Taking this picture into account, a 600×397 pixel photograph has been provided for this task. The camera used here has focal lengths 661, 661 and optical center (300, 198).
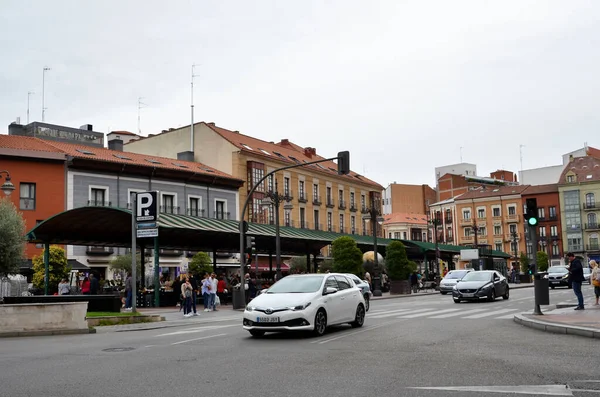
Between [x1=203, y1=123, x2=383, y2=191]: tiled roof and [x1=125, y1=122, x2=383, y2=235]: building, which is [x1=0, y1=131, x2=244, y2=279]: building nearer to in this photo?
[x1=125, y1=122, x2=383, y2=235]: building

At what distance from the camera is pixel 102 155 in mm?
53344

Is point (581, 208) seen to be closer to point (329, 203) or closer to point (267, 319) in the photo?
point (329, 203)

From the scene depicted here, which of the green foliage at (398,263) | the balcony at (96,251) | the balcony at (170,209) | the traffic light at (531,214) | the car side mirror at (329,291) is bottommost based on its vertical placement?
the car side mirror at (329,291)

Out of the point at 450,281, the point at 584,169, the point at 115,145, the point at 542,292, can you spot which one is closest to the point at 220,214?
the point at 115,145

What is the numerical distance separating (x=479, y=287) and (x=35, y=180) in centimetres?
3421

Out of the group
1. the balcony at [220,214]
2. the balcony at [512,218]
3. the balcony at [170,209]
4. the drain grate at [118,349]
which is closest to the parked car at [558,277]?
the balcony at [220,214]

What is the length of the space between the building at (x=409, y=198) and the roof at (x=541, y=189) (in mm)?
22373

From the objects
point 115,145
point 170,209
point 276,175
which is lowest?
point 170,209

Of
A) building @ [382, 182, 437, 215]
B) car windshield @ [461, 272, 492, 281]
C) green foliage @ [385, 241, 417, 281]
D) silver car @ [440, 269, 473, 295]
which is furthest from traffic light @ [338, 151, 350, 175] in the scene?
building @ [382, 182, 437, 215]

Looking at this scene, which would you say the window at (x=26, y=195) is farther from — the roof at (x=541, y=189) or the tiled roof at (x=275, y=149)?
the roof at (x=541, y=189)

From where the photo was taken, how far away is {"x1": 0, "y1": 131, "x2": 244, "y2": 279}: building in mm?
49031

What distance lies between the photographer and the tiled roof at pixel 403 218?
4393 inches

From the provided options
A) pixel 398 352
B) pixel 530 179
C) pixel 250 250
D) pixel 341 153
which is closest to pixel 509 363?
pixel 398 352

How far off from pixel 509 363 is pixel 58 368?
272 inches
